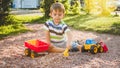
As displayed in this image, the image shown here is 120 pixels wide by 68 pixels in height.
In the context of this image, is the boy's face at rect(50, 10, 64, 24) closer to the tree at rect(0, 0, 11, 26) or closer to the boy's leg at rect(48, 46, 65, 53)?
the boy's leg at rect(48, 46, 65, 53)

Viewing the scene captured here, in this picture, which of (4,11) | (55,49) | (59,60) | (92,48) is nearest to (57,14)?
(55,49)

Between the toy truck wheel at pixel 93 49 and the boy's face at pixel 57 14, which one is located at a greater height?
the boy's face at pixel 57 14

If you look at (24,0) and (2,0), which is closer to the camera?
(2,0)

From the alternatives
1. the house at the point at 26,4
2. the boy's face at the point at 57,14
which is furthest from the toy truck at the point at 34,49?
the house at the point at 26,4

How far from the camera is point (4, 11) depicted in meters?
14.1

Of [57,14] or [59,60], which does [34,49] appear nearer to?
[59,60]

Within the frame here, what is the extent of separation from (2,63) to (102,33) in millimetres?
6238

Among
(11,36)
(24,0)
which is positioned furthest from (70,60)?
Answer: (24,0)

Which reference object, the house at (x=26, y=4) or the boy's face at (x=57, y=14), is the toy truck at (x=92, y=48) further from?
the house at (x=26, y=4)

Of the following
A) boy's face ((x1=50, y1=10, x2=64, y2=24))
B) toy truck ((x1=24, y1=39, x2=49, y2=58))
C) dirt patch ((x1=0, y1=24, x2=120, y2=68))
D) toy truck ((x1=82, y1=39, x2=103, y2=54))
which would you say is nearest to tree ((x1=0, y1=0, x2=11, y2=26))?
dirt patch ((x1=0, y1=24, x2=120, y2=68))

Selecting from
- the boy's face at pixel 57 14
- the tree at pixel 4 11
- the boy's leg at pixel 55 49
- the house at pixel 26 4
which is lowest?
the house at pixel 26 4

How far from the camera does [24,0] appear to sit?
33875 millimetres

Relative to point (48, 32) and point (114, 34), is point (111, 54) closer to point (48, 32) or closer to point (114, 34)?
point (48, 32)

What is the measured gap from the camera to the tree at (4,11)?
45.2 feet
